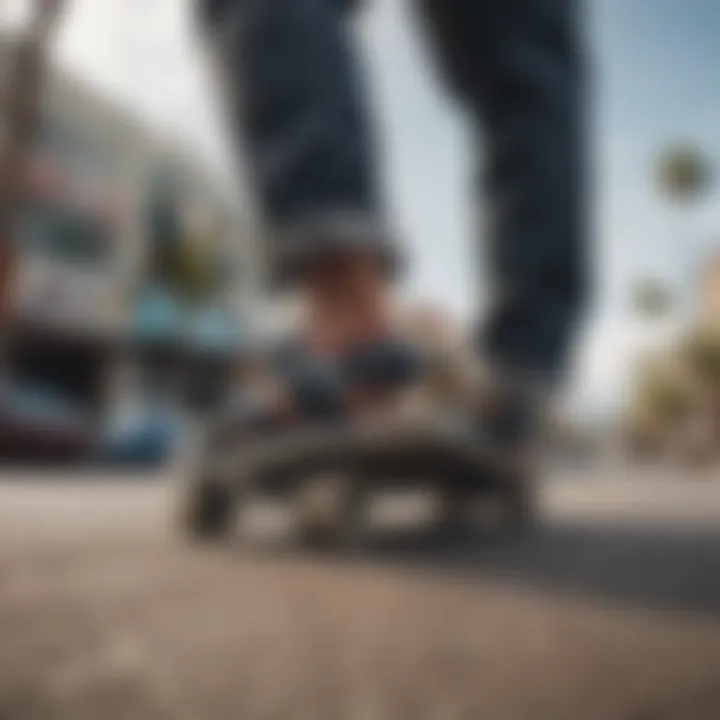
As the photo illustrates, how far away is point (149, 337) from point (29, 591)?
30 centimetres

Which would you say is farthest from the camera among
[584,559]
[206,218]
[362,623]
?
[206,218]

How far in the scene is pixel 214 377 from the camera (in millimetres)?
855

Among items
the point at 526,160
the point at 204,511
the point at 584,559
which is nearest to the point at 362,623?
the point at 584,559

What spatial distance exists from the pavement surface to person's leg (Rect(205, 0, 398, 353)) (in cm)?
24

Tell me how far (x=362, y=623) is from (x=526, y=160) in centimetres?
49

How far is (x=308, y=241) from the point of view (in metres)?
0.81

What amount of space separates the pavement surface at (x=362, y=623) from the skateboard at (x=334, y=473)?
4 cm

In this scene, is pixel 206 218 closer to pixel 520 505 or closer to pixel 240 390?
pixel 240 390

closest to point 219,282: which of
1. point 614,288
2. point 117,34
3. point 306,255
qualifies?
point 306,255

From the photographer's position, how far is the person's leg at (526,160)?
788mm

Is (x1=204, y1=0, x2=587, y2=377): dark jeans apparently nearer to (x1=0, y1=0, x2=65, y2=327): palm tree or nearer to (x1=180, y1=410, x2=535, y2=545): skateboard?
(x1=180, y1=410, x2=535, y2=545): skateboard

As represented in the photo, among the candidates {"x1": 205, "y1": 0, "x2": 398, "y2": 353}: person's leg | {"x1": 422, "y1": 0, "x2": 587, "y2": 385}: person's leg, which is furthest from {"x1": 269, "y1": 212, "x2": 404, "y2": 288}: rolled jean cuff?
{"x1": 422, "y1": 0, "x2": 587, "y2": 385}: person's leg

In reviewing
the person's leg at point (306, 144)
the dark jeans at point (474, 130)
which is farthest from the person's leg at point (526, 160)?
the person's leg at point (306, 144)

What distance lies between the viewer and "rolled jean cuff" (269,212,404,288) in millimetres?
790
